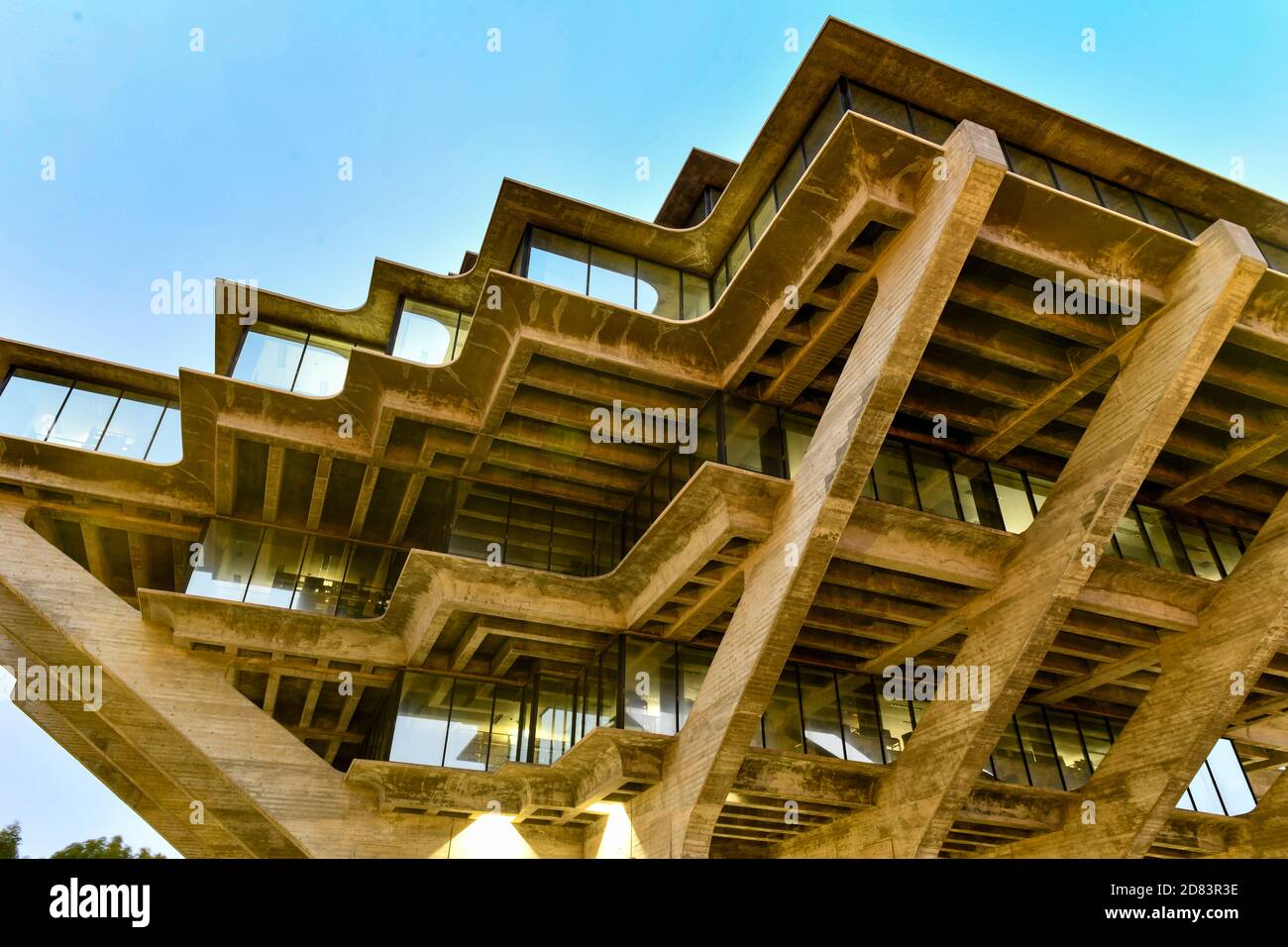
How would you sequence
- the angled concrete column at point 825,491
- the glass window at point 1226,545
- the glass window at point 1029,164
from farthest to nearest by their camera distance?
the glass window at point 1226,545 → the glass window at point 1029,164 → the angled concrete column at point 825,491

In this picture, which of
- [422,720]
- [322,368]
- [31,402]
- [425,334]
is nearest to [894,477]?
[425,334]

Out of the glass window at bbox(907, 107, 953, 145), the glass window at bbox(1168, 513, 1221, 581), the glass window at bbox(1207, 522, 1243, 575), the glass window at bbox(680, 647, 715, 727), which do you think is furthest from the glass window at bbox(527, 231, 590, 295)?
the glass window at bbox(1207, 522, 1243, 575)

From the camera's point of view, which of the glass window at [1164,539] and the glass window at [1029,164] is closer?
the glass window at [1029,164]

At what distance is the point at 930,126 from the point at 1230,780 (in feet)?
61.8

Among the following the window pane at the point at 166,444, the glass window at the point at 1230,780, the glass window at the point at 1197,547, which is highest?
the window pane at the point at 166,444

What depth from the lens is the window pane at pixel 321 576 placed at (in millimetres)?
19547

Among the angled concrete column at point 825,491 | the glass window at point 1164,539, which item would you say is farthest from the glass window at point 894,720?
the glass window at point 1164,539

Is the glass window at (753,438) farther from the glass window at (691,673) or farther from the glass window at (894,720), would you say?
the glass window at (894,720)

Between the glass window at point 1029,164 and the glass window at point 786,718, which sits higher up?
the glass window at point 1029,164

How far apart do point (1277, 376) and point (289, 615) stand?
69.9 feet

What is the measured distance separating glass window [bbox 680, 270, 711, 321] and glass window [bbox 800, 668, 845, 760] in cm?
850

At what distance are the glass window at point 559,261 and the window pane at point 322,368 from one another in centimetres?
505
